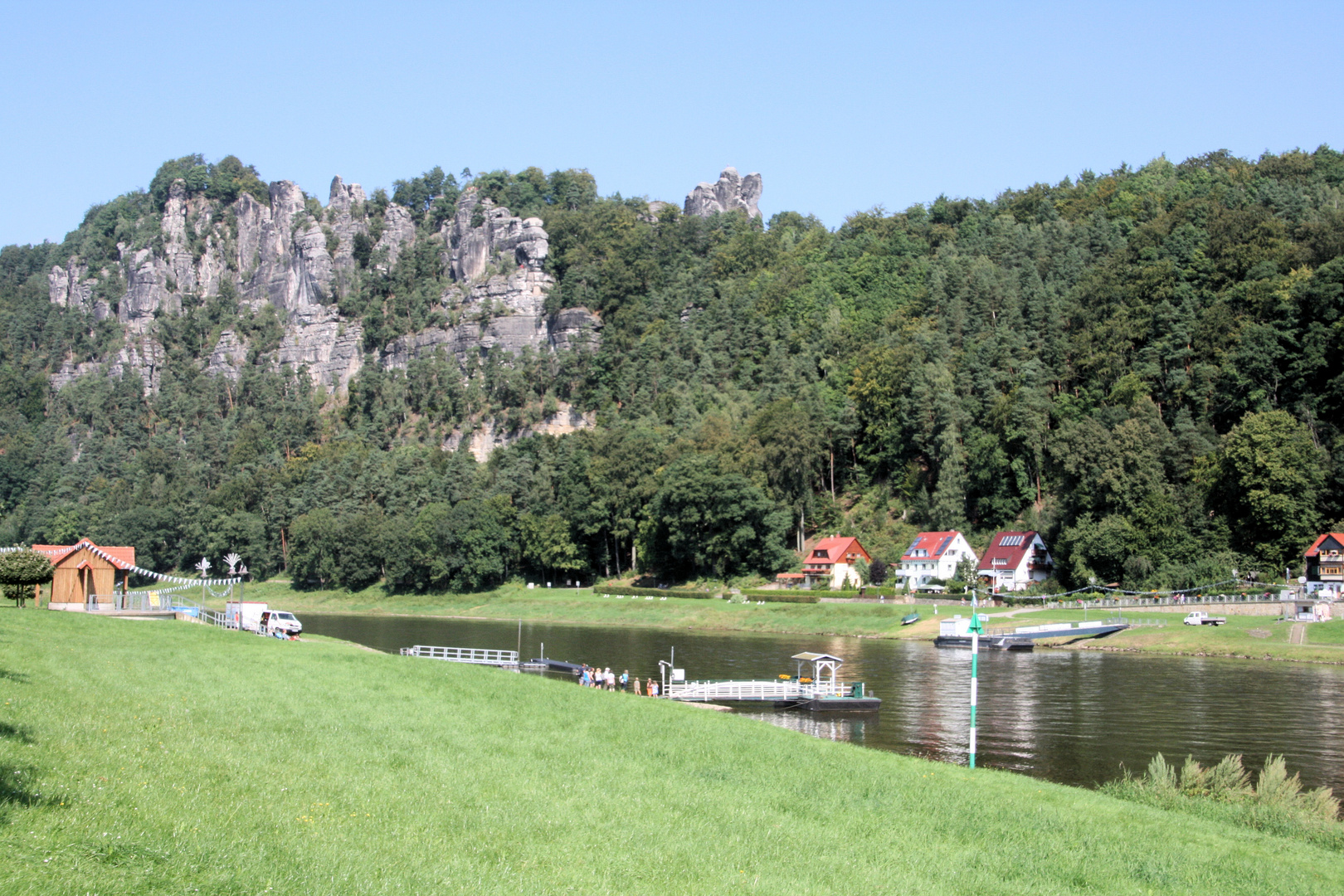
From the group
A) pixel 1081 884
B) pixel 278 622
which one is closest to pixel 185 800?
pixel 1081 884

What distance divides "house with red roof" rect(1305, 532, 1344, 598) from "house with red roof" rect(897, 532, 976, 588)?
26.7 m

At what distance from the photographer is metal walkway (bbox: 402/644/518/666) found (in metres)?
54.6

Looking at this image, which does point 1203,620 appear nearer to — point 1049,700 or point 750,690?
point 1049,700

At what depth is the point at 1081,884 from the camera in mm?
16547

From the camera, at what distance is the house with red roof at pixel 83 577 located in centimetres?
5250

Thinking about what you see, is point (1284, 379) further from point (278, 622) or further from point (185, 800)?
point (185, 800)

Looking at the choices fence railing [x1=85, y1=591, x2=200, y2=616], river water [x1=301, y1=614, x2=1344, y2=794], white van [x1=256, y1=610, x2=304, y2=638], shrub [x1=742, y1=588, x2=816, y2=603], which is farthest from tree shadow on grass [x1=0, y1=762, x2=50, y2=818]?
shrub [x1=742, y1=588, x2=816, y2=603]

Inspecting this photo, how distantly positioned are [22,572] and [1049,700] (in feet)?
151

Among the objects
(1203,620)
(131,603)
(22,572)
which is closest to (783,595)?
(1203,620)

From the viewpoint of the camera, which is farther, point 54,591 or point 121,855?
point 54,591

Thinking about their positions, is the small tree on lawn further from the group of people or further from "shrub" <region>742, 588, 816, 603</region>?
"shrub" <region>742, 588, 816, 603</region>

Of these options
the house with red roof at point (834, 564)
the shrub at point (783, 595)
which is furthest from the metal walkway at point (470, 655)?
the house with red roof at point (834, 564)

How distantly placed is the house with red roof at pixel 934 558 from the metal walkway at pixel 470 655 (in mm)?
43071

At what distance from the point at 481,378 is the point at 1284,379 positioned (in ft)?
356
